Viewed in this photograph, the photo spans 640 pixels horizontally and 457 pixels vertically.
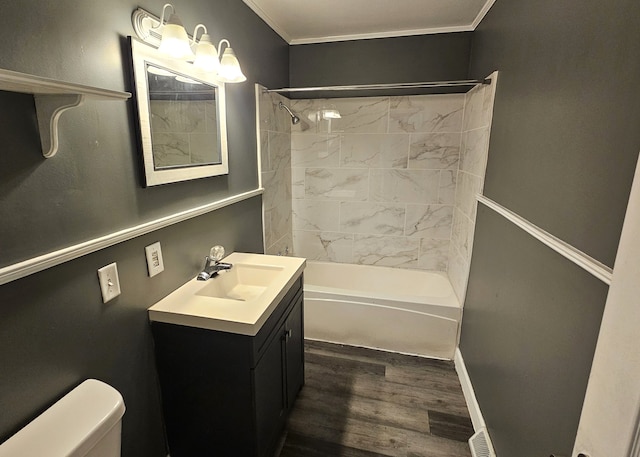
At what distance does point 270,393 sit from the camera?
1.54 m

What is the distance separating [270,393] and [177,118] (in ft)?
4.39

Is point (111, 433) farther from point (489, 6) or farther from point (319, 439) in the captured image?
point (489, 6)

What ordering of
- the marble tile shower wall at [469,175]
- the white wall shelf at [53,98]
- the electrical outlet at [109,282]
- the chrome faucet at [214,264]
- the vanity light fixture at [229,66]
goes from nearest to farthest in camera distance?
the white wall shelf at [53,98] < the electrical outlet at [109,282] < the vanity light fixture at [229,66] < the chrome faucet at [214,264] < the marble tile shower wall at [469,175]

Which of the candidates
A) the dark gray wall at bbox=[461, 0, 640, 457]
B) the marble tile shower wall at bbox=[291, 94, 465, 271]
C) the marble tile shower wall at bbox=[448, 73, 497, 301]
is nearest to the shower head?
the marble tile shower wall at bbox=[291, 94, 465, 271]

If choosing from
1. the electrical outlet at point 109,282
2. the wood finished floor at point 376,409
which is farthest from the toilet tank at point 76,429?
the wood finished floor at point 376,409

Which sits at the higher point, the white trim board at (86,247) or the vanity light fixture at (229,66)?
the vanity light fixture at (229,66)

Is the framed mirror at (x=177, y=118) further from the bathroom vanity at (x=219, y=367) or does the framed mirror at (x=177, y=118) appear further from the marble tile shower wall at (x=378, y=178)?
the marble tile shower wall at (x=378, y=178)

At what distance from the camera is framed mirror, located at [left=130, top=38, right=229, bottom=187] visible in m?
1.30

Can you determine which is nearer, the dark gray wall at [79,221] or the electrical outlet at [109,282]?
the dark gray wall at [79,221]

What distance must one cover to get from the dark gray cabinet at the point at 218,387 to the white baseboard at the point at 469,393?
44.7 inches

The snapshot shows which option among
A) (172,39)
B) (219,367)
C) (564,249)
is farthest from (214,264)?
(564,249)

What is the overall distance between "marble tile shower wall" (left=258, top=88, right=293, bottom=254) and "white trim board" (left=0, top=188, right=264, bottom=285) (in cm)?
87

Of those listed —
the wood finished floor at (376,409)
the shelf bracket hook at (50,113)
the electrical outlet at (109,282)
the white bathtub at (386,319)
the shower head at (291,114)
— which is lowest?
the wood finished floor at (376,409)

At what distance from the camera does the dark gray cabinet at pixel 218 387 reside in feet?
4.39
